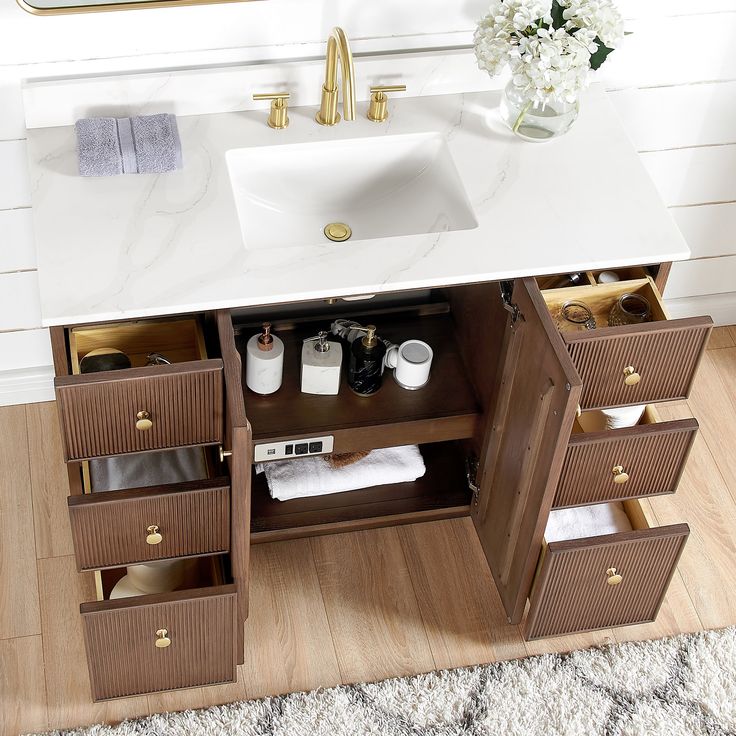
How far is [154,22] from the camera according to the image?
6.19ft

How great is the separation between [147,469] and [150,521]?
11.4 inches

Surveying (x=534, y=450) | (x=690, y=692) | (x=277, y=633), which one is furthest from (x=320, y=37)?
(x=690, y=692)

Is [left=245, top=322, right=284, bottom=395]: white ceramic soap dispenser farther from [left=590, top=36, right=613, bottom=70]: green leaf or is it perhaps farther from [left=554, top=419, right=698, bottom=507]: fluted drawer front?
[left=590, top=36, right=613, bottom=70]: green leaf

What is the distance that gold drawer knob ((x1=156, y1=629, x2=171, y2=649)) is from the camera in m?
1.84

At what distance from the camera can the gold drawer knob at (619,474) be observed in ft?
6.23

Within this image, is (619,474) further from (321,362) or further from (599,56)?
(599,56)

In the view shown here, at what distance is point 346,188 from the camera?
2018 millimetres

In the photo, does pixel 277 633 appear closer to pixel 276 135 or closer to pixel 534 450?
pixel 534 450

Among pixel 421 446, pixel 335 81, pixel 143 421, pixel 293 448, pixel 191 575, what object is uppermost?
pixel 335 81

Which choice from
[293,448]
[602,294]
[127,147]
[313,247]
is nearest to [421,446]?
[293,448]

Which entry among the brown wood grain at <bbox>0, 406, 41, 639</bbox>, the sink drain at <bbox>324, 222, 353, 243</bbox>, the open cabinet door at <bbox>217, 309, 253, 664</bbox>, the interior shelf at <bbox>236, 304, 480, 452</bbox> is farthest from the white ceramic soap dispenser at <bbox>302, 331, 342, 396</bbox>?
the brown wood grain at <bbox>0, 406, 41, 639</bbox>

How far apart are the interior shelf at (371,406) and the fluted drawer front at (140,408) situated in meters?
0.30

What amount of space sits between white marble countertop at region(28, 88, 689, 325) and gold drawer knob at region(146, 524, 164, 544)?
1.23 ft

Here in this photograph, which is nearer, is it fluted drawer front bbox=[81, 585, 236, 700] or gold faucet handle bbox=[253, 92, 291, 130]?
fluted drawer front bbox=[81, 585, 236, 700]
